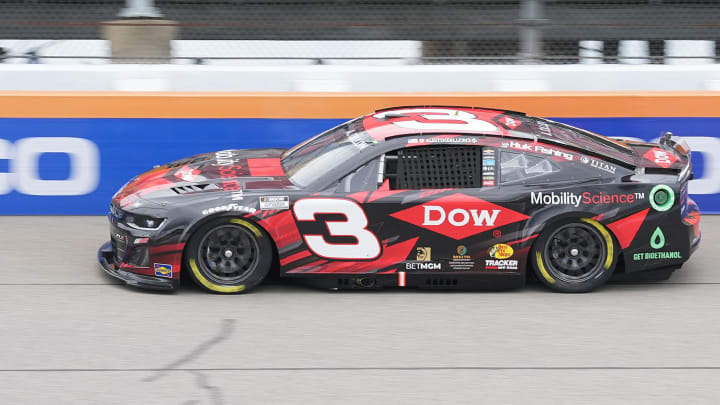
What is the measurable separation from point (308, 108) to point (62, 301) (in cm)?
330

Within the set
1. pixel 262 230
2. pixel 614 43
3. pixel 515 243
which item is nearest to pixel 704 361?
pixel 515 243

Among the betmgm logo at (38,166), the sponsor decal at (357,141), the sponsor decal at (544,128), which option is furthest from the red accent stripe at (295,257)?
the betmgm logo at (38,166)

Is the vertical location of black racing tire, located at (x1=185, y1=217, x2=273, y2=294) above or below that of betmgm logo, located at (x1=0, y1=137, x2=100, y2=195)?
below

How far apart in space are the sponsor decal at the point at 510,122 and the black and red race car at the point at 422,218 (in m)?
0.11

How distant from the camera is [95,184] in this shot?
29.8ft

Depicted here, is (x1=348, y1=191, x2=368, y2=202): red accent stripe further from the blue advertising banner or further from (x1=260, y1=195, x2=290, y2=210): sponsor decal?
the blue advertising banner

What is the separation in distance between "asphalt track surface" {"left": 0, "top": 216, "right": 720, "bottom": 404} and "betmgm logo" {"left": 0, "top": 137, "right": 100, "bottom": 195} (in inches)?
62.3

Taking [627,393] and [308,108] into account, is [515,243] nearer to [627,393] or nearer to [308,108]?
[627,393]

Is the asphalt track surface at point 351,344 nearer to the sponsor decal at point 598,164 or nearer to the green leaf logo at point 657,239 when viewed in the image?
the green leaf logo at point 657,239

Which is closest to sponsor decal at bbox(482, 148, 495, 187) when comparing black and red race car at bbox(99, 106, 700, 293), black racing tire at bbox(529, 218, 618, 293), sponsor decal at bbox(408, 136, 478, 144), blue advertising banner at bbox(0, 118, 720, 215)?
black and red race car at bbox(99, 106, 700, 293)

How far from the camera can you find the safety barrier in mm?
8953

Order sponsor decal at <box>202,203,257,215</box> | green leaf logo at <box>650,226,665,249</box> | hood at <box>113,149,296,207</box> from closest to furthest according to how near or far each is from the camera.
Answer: sponsor decal at <box>202,203,257,215</box>, hood at <box>113,149,296,207</box>, green leaf logo at <box>650,226,665,249</box>

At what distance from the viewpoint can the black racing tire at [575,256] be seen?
22.6ft

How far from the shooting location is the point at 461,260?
269 inches
